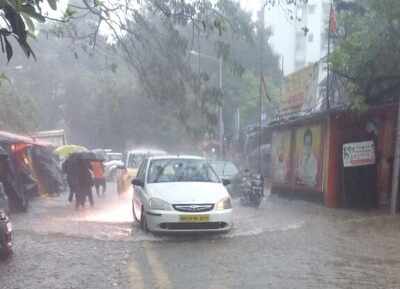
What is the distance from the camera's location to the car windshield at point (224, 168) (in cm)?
2088

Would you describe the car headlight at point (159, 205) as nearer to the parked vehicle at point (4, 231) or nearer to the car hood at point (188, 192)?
the car hood at point (188, 192)

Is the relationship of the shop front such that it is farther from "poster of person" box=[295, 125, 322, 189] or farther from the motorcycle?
the motorcycle

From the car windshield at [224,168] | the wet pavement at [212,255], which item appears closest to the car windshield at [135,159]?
the car windshield at [224,168]

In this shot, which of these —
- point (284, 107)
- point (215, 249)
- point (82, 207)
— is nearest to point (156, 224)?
point (215, 249)

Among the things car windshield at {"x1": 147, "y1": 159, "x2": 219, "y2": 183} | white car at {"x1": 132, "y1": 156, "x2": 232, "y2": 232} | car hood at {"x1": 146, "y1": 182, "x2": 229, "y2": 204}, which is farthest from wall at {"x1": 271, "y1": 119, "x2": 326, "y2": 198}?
car hood at {"x1": 146, "y1": 182, "x2": 229, "y2": 204}

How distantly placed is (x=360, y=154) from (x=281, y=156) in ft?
18.8

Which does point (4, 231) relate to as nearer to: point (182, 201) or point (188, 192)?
point (182, 201)

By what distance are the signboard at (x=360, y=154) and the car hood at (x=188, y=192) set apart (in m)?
5.95

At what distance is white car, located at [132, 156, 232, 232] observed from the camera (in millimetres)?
10219

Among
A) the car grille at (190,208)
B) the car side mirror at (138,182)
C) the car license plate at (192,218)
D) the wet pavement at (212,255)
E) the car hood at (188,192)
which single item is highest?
the car side mirror at (138,182)

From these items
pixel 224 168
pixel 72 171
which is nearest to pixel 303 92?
pixel 224 168

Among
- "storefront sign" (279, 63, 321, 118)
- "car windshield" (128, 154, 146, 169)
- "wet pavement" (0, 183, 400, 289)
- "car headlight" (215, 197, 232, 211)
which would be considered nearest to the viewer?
"wet pavement" (0, 183, 400, 289)

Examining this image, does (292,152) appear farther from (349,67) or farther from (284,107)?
(349,67)

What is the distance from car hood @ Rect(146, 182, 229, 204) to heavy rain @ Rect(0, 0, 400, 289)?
34 mm
